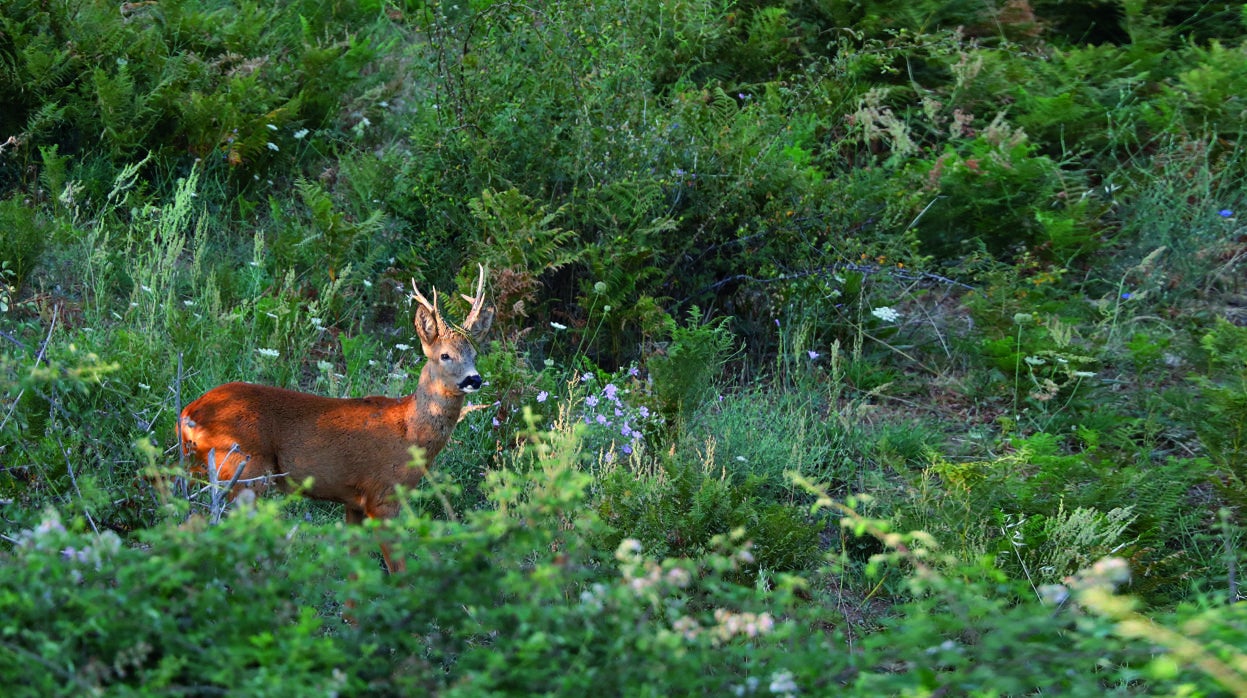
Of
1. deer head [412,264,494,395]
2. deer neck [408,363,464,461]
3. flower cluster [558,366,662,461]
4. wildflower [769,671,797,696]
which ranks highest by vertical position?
wildflower [769,671,797,696]

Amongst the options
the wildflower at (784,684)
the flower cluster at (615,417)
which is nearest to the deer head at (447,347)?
the flower cluster at (615,417)

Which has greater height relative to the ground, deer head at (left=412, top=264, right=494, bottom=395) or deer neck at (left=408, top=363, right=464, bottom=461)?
deer head at (left=412, top=264, right=494, bottom=395)

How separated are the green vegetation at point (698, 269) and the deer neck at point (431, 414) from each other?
0.37 metres

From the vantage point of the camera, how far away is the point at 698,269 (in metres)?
7.31

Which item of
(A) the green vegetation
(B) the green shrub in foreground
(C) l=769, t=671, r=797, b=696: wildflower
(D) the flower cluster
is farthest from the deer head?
(C) l=769, t=671, r=797, b=696: wildflower

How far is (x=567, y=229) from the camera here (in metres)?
7.06

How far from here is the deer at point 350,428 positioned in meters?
4.74

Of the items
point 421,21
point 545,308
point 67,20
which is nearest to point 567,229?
point 545,308

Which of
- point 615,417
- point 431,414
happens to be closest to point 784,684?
point 431,414

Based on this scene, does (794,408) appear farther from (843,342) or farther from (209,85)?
(209,85)

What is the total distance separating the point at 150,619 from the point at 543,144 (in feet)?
14.8

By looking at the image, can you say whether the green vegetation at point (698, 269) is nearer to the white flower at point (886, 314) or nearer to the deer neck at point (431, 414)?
the white flower at point (886, 314)

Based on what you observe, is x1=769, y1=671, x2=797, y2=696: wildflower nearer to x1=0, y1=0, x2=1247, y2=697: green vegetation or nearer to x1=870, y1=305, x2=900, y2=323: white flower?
x1=0, y1=0, x2=1247, y2=697: green vegetation

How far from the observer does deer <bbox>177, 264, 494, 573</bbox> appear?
4742mm
